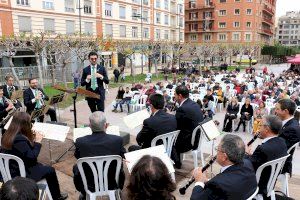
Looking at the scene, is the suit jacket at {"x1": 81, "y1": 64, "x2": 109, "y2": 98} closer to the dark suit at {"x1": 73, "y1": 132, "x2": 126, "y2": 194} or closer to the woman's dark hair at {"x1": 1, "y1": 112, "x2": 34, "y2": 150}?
the woman's dark hair at {"x1": 1, "y1": 112, "x2": 34, "y2": 150}

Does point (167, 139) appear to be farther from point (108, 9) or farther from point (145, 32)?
point (145, 32)

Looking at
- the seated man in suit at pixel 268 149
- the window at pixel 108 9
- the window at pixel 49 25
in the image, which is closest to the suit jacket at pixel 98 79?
the seated man in suit at pixel 268 149

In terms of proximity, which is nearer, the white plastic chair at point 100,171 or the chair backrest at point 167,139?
the white plastic chair at point 100,171

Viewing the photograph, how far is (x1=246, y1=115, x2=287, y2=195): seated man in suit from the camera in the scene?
3.98 meters

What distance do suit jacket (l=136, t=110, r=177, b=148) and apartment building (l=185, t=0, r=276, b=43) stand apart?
202ft

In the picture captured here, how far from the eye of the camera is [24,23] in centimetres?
2833

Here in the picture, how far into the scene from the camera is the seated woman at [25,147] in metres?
4.07

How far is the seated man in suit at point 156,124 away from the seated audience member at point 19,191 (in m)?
2.78

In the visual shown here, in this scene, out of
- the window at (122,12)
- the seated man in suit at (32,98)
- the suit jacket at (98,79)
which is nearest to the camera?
the suit jacket at (98,79)

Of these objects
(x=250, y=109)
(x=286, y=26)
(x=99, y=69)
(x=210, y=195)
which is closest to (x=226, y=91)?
(x=250, y=109)

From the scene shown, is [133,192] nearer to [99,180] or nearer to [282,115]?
[99,180]

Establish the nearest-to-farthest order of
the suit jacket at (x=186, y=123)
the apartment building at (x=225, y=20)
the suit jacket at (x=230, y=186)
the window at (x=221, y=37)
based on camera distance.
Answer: the suit jacket at (x=230, y=186) → the suit jacket at (x=186, y=123) → the apartment building at (x=225, y=20) → the window at (x=221, y=37)

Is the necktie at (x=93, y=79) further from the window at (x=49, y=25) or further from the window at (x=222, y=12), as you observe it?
the window at (x=222, y=12)

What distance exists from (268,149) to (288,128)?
107cm
